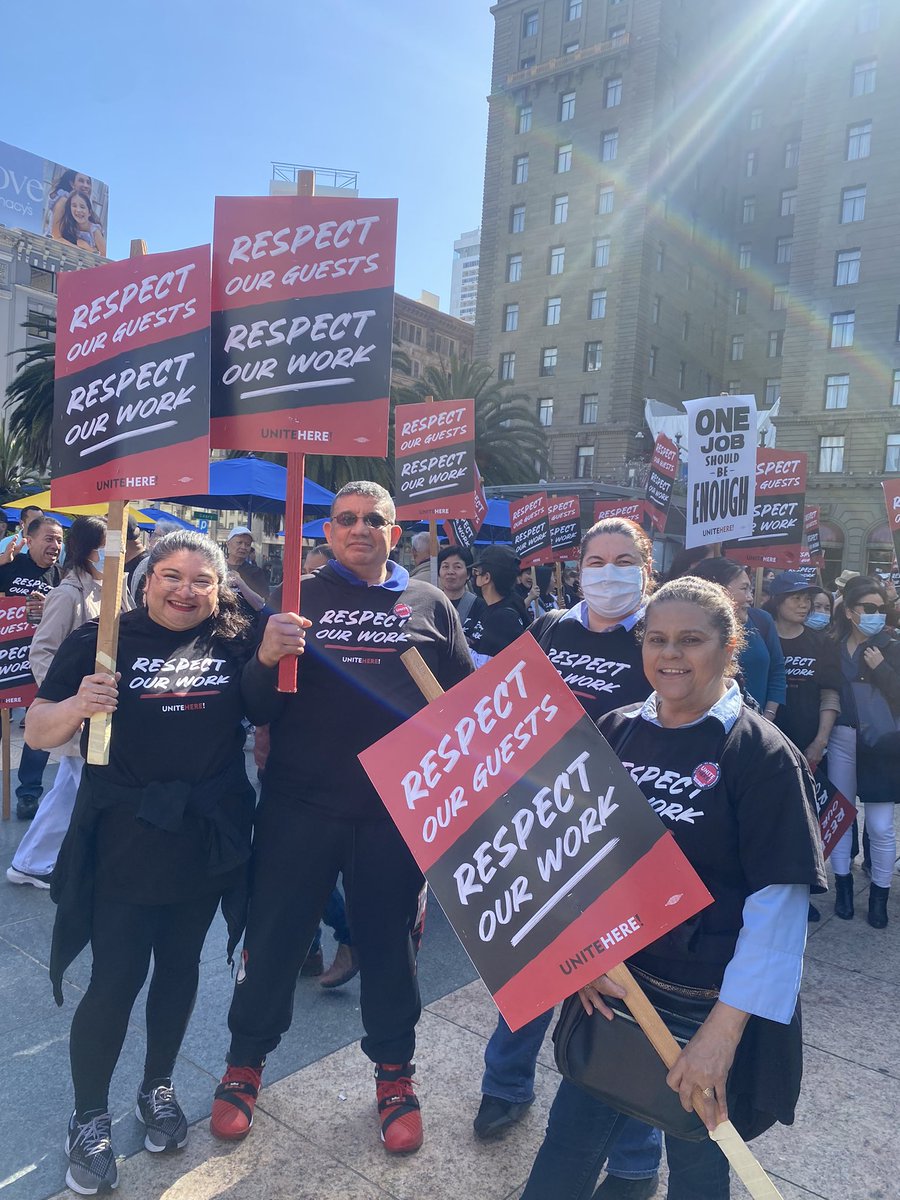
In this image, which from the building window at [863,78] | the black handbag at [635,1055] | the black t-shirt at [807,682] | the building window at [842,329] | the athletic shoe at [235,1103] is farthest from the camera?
the building window at [842,329]

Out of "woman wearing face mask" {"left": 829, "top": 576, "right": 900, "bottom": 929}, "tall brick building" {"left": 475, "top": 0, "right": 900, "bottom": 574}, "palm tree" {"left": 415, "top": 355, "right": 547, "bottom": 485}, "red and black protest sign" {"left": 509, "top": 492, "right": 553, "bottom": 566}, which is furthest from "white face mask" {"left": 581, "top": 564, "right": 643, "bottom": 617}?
"tall brick building" {"left": 475, "top": 0, "right": 900, "bottom": 574}

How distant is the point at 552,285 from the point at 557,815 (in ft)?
147

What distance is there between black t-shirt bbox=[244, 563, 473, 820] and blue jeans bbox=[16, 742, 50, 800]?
3652mm

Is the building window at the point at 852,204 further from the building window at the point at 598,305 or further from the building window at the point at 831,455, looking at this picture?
the building window at the point at 598,305

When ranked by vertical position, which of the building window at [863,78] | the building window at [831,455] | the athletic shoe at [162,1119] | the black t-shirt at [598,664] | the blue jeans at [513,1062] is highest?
the building window at [863,78]

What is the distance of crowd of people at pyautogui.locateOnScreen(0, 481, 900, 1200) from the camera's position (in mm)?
1950

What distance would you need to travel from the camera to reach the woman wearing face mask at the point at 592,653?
293cm

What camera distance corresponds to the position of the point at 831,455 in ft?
119

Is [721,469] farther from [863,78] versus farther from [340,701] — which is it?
[863,78]

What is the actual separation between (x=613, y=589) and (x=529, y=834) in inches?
51.1

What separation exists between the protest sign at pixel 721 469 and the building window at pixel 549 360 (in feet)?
125

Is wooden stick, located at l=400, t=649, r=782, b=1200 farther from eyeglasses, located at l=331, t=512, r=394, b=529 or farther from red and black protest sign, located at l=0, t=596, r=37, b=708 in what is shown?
red and black protest sign, located at l=0, t=596, r=37, b=708

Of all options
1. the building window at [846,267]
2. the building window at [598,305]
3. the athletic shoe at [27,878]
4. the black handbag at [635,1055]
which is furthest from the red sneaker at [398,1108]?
the building window at [598,305]

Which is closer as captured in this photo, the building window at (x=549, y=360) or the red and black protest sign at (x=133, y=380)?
the red and black protest sign at (x=133, y=380)
